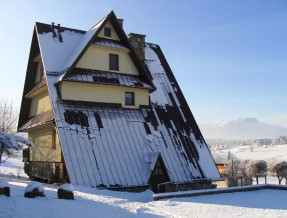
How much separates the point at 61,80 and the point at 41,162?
5.92 meters

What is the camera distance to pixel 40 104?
23.3m

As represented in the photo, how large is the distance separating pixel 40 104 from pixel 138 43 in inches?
350

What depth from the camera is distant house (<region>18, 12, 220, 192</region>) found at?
18766 mm

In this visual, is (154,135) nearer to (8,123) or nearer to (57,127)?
(57,127)

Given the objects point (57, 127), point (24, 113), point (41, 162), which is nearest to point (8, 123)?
point (24, 113)

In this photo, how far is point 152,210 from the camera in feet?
43.7

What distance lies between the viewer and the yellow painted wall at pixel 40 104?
21922mm

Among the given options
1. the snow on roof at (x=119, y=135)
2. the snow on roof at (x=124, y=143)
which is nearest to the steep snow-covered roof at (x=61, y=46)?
the snow on roof at (x=119, y=135)

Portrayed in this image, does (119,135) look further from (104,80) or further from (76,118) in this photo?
(104,80)

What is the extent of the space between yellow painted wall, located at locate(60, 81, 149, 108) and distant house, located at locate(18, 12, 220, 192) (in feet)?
0.20

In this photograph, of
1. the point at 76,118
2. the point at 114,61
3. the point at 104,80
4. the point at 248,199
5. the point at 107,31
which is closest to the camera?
the point at 248,199

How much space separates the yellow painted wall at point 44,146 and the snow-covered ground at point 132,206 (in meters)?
4.52

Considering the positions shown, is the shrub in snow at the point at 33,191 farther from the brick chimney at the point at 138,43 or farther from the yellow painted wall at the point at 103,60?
the brick chimney at the point at 138,43

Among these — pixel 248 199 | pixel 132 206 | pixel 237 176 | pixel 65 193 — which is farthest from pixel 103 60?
pixel 248 199
